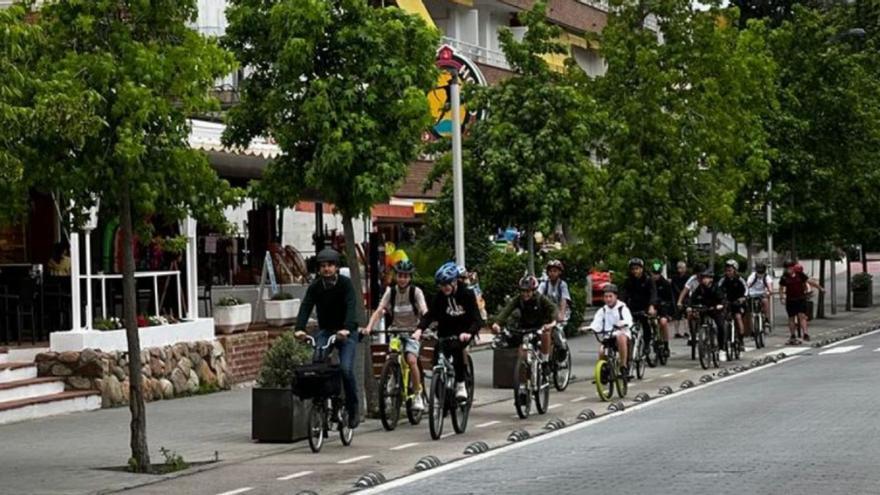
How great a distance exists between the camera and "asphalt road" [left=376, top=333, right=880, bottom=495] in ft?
46.1

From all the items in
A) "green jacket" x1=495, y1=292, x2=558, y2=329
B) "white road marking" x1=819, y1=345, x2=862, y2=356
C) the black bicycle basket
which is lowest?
"white road marking" x1=819, y1=345, x2=862, y2=356

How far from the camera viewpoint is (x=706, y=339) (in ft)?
105

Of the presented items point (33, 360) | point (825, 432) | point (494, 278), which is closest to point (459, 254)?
point (33, 360)

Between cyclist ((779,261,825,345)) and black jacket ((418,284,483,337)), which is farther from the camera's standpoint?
cyclist ((779,261,825,345))

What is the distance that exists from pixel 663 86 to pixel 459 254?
509 inches

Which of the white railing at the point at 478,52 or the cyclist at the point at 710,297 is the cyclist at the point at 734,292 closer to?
the cyclist at the point at 710,297

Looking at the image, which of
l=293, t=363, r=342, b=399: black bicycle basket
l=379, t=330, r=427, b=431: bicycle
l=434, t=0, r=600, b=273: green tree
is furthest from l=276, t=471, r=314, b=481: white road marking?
l=434, t=0, r=600, b=273: green tree

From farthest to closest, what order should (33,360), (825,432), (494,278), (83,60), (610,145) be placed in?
(494,278), (610,145), (33,360), (825,432), (83,60)

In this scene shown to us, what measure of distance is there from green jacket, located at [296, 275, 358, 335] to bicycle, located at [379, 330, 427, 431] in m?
1.16

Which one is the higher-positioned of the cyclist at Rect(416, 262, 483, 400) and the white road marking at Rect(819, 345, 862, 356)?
the cyclist at Rect(416, 262, 483, 400)

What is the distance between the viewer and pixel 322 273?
61.0 ft

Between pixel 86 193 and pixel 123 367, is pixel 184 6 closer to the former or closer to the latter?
pixel 86 193

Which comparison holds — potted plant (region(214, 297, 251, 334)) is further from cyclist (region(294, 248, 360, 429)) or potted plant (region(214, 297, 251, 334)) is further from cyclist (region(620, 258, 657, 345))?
cyclist (region(294, 248, 360, 429))

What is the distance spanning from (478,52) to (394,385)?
3335 cm
